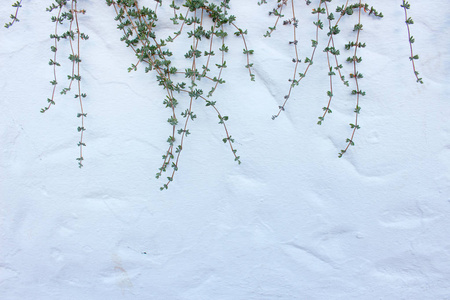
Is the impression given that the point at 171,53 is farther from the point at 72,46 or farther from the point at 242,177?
the point at 242,177

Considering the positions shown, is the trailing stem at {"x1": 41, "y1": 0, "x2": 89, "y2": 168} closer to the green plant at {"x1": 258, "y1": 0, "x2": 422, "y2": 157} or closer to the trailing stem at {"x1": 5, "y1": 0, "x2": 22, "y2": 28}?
the trailing stem at {"x1": 5, "y1": 0, "x2": 22, "y2": 28}

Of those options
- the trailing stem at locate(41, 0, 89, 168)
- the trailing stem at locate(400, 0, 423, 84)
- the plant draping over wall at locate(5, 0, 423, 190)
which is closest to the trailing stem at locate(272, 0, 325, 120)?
the plant draping over wall at locate(5, 0, 423, 190)

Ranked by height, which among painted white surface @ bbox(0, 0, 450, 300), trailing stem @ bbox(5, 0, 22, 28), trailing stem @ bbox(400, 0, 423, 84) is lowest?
painted white surface @ bbox(0, 0, 450, 300)

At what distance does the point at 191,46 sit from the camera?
1240 mm

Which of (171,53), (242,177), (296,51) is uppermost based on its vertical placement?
(296,51)

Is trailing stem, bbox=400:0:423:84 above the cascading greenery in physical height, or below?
above

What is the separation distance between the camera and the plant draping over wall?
4.10 ft

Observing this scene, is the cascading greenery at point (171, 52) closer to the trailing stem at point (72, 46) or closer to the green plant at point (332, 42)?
the trailing stem at point (72, 46)

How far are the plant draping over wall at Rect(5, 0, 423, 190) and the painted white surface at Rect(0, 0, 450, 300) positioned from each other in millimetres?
35

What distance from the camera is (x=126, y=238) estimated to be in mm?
1344

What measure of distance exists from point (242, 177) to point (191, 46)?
0.51 metres

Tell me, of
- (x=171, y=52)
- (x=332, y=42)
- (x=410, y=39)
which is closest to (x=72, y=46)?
(x=171, y=52)

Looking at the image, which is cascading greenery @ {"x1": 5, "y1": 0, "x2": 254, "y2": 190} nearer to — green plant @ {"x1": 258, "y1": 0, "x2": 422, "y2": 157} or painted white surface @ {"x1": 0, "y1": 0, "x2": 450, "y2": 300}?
painted white surface @ {"x1": 0, "y1": 0, "x2": 450, "y2": 300}

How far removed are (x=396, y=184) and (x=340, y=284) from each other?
0.43m
